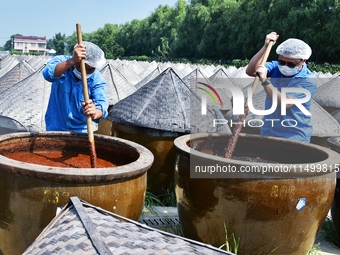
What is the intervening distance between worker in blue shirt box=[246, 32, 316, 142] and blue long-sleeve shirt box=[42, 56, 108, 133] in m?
1.32

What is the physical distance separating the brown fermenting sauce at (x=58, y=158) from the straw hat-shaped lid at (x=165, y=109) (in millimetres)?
1198

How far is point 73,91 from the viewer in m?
3.31

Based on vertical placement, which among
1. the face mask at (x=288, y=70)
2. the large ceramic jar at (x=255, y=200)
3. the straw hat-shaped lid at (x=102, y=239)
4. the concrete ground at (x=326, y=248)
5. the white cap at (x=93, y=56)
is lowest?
the concrete ground at (x=326, y=248)

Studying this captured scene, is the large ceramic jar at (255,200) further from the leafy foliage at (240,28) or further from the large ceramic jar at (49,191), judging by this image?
the leafy foliage at (240,28)

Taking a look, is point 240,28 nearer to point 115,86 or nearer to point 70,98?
point 115,86

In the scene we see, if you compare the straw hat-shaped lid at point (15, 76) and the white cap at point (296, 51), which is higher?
the white cap at point (296, 51)

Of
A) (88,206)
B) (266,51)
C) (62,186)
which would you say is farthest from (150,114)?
(88,206)

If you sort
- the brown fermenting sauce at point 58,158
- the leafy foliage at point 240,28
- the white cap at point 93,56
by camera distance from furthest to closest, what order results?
the leafy foliage at point 240,28, the white cap at point 93,56, the brown fermenting sauce at point 58,158

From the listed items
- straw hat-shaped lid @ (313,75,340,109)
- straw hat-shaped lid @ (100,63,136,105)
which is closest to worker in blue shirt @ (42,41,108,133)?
straw hat-shaped lid @ (100,63,136,105)

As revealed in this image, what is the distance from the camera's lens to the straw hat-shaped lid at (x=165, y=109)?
4324 mm

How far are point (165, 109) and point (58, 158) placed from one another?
1616 millimetres

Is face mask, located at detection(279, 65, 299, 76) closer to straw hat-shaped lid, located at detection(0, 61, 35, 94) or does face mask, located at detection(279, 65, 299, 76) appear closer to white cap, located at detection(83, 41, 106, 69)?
white cap, located at detection(83, 41, 106, 69)

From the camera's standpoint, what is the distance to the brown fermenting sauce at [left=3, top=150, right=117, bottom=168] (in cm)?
296

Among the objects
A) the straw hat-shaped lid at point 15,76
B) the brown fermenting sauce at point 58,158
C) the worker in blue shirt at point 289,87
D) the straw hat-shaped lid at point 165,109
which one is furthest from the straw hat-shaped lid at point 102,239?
the straw hat-shaped lid at point 15,76
